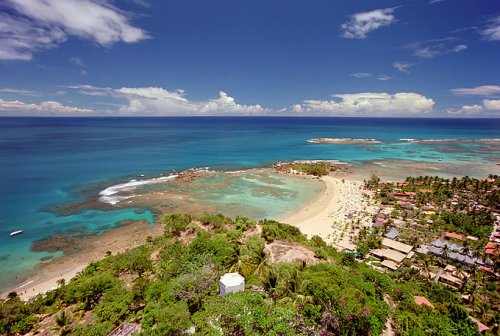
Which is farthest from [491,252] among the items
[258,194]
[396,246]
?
[258,194]

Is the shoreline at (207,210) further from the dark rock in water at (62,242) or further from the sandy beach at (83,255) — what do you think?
the dark rock in water at (62,242)

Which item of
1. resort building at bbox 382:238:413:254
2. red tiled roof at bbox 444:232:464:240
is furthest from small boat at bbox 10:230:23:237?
red tiled roof at bbox 444:232:464:240

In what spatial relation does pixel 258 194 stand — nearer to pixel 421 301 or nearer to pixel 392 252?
pixel 392 252

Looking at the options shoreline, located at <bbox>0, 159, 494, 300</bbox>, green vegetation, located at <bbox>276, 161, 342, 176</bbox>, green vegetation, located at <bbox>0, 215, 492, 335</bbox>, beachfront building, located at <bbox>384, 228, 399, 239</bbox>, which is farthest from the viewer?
green vegetation, located at <bbox>276, 161, 342, 176</bbox>

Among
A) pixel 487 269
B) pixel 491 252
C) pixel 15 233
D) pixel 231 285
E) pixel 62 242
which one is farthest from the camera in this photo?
pixel 15 233

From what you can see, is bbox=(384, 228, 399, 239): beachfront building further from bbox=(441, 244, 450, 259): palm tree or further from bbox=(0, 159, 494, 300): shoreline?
bbox=(441, 244, 450, 259): palm tree

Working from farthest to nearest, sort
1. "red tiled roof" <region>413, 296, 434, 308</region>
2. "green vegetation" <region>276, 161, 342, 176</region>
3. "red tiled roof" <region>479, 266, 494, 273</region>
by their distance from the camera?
"green vegetation" <region>276, 161, 342, 176</region>
"red tiled roof" <region>479, 266, 494, 273</region>
"red tiled roof" <region>413, 296, 434, 308</region>
